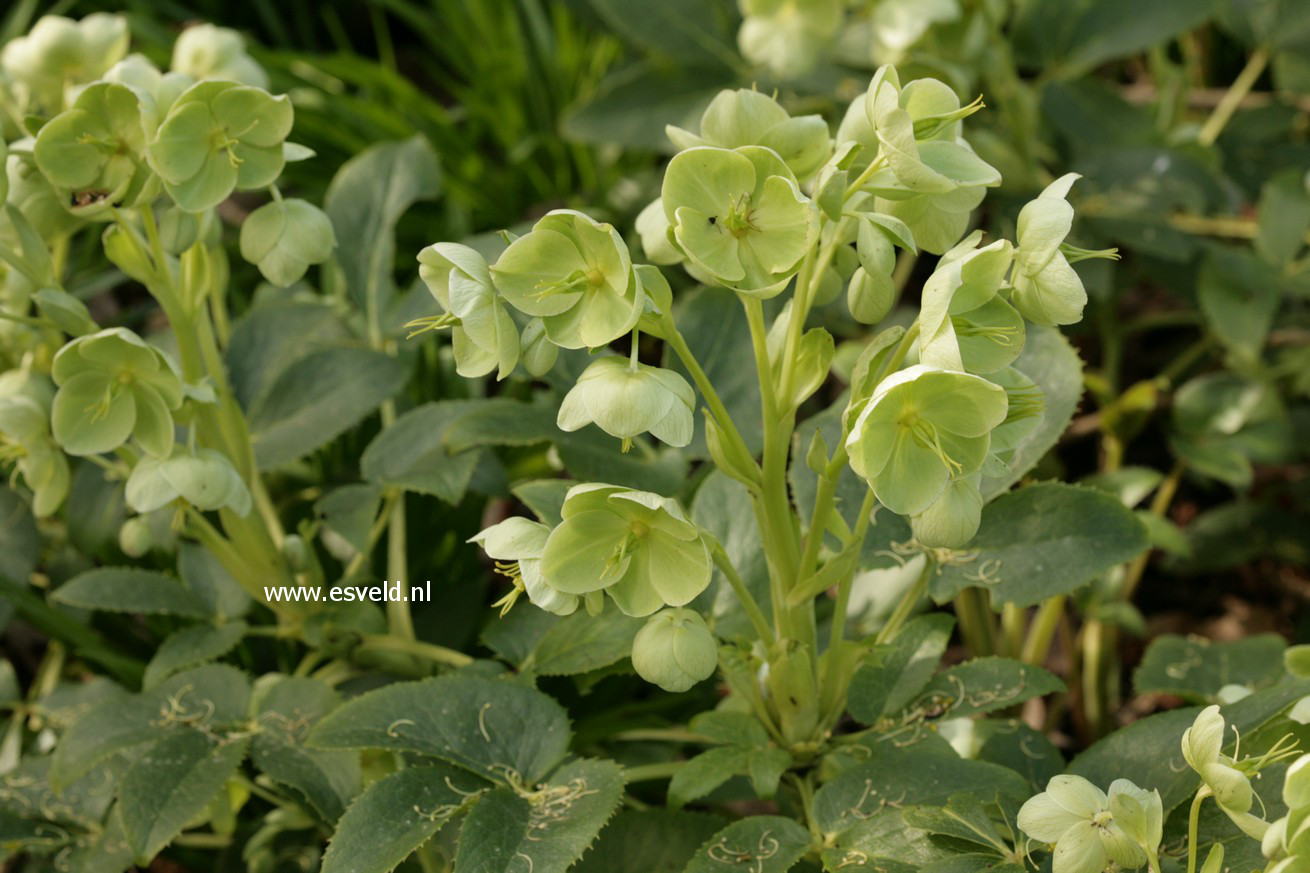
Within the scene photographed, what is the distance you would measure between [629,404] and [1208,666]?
620 mm

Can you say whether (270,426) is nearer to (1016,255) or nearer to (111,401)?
(111,401)

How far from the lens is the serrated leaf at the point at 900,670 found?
771 millimetres

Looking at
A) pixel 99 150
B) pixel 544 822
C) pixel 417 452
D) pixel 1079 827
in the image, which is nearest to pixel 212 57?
pixel 99 150

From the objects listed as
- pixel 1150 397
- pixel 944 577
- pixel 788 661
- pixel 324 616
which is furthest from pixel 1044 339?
pixel 324 616

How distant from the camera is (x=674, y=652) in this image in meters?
0.62

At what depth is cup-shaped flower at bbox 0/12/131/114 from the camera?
990 millimetres

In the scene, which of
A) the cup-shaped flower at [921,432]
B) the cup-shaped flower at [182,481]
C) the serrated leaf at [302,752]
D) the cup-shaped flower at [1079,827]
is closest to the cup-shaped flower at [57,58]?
the cup-shaped flower at [182,481]

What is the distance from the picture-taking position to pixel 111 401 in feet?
2.55

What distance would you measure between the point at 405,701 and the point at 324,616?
0.19 meters

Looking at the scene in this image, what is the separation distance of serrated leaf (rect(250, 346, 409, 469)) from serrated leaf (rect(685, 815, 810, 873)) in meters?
0.43

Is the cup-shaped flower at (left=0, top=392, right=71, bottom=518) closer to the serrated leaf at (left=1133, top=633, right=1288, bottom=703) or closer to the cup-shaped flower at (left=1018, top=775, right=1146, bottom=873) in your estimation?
the cup-shaped flower at (left=1018, top=775, right=1146, bottom=873)

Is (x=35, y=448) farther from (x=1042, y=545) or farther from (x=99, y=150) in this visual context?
(x=1042, y=545)

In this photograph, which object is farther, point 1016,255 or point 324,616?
point 324,616

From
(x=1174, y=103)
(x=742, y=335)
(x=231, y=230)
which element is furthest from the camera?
(x=231, y=230)
